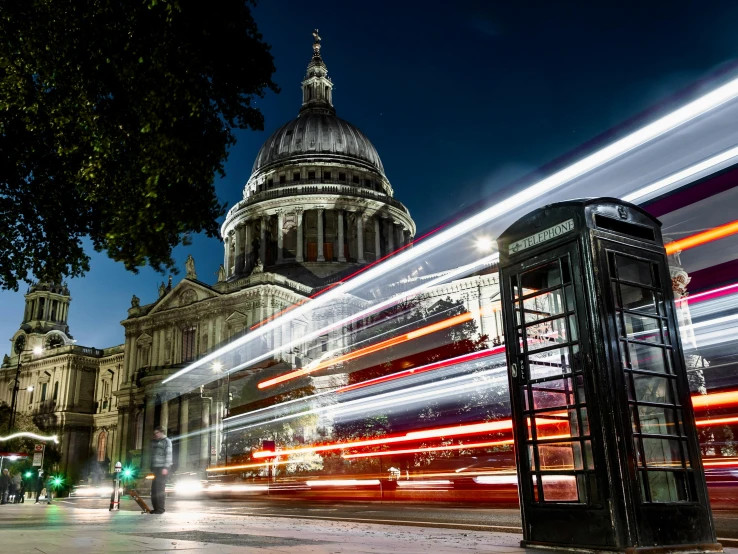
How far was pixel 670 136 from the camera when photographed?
13727 millimetres

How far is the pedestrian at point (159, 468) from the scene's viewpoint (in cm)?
1304

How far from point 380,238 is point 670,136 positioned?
63102mm

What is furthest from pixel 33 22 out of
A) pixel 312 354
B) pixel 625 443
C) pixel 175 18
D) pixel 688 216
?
pixel 312 354

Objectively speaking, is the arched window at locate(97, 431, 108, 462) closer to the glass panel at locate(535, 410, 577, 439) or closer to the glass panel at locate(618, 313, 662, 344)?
the glass panel at locate(535, 410, 577, 439)

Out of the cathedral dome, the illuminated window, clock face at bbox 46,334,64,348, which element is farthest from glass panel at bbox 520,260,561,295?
clock face at bbox 46,334,64,348

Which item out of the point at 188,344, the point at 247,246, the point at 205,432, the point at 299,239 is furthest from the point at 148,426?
the point at 247,246

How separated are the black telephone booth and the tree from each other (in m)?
5.74

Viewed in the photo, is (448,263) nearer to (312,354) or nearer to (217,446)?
(217,446)

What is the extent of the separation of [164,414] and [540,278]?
52081 mm

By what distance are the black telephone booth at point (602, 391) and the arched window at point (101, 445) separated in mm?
83478

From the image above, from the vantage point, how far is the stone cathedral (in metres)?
55.2

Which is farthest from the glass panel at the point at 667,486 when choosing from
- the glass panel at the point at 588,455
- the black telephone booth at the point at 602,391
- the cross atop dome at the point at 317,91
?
the cross atop dome at the point at 317,91

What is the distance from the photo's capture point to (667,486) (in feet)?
18.4

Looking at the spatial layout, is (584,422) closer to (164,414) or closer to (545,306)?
(545,306)
